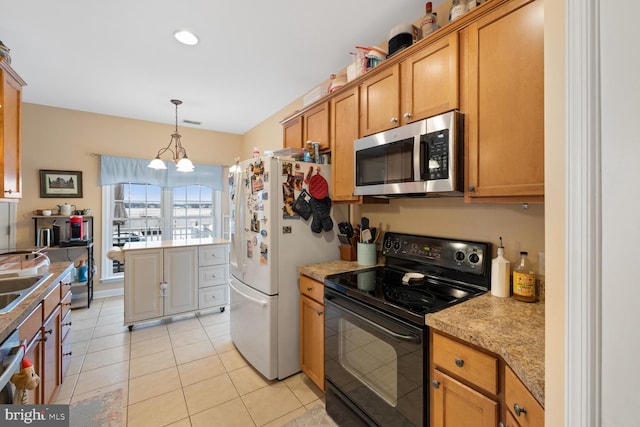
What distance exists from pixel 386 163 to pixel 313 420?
167 cm

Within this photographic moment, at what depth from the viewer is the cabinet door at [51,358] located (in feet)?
5.33

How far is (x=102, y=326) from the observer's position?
10.2 feet

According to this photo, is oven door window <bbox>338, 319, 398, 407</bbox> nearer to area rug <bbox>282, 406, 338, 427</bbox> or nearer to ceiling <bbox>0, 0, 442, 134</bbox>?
area rug <bbox>282, 406, 338, 427</bbox>

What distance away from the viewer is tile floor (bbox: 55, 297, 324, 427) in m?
1.82

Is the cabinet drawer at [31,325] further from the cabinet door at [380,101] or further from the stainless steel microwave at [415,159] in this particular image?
the cabinet door at [380,101]

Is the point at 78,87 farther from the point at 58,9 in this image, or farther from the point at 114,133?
the point at 58,9

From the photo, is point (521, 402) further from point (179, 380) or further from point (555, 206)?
point (179, 380)

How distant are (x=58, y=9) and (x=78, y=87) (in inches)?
59.8

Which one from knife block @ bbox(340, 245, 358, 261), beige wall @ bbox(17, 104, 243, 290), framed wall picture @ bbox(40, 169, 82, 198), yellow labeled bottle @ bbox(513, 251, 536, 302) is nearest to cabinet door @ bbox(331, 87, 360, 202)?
knife block @ bbox(340, 245, 358, 261)

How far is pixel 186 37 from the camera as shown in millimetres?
2164

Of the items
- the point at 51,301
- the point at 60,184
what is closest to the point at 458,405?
the point at 51,301

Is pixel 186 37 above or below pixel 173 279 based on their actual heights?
above

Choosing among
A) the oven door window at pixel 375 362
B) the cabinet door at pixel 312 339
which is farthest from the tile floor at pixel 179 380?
the oven door window at pixel 375 362

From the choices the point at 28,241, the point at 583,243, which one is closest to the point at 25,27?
the point at 28,241
